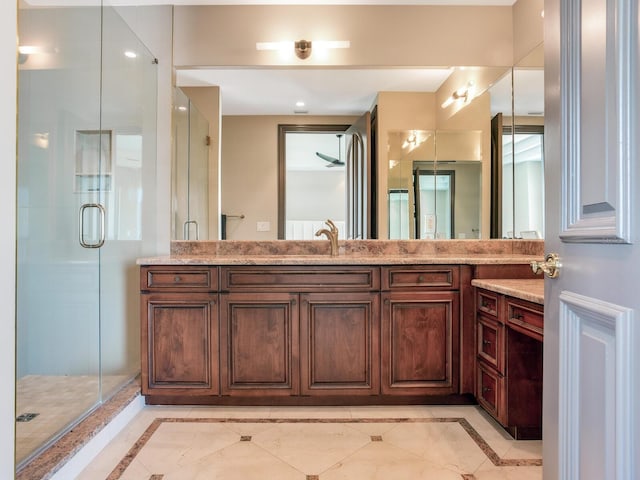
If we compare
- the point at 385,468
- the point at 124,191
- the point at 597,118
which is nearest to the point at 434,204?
the point at 385,468

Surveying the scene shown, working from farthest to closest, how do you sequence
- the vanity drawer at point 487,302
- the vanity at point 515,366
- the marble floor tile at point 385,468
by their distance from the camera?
the vanity drawer at point 487,302, the vanity at point 515,366, the marble floor tile at point 385,468

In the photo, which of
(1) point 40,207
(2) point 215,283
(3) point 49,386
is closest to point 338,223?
(2) point 215,283

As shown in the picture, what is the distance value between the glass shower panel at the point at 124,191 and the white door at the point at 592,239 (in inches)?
88.3

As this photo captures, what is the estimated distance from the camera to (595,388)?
79 centimetres

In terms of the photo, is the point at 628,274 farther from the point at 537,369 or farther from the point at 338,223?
the point at 338,223

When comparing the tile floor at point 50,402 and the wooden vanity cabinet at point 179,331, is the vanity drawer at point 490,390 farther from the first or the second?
the tile floor at point 50,402

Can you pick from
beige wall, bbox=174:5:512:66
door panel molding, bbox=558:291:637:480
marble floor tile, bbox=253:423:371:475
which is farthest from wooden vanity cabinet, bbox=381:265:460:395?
beige wall, bbox=174:5:512:66

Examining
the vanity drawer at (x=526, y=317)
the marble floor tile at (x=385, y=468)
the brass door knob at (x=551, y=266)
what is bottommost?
the marble floor tile at (x=385, y=468)

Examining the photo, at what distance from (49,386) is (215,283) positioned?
1.05 meters

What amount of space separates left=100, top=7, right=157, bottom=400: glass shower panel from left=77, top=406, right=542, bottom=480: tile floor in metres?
0.47

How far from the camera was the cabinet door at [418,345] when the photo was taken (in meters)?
2.25

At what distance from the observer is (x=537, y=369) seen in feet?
6.21

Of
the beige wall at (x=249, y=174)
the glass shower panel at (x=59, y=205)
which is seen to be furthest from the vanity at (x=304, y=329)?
the beige wall at (x=249, y=174)

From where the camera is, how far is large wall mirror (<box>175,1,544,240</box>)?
8.95 feet
